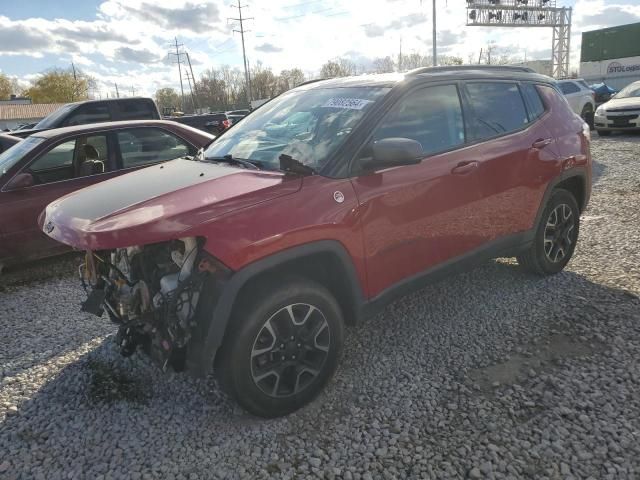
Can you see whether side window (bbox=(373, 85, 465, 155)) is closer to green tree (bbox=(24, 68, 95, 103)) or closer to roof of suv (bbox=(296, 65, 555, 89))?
roof of suv (bbox=(296, 65, 555, 89))

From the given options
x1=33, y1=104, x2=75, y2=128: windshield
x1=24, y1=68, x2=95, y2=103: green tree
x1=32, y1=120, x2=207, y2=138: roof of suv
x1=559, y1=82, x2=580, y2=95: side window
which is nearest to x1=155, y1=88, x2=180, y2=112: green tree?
x1=24, y1=68, x2=95, y2=103: green tree

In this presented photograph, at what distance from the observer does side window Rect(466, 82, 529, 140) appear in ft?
11.8

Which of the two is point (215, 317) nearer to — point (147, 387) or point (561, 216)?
point (147, 387)

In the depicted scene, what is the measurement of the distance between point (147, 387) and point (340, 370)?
4.18 feet

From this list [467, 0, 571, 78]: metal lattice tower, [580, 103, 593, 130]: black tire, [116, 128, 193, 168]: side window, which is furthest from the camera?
[467, 0, 571, 78]: metal lattice tower

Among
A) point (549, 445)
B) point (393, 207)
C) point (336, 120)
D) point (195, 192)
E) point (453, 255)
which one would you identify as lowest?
point (549, 445)

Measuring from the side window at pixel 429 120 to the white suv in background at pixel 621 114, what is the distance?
42.0ft

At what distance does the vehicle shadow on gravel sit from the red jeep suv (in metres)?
0.30

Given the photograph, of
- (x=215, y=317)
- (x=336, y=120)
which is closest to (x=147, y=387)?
(x=215, y=317)

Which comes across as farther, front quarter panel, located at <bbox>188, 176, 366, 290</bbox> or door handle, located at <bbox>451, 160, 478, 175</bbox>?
door handle, located at <bbox>451, 160, 478, 175</bbox>

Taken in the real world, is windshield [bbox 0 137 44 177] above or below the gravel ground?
above

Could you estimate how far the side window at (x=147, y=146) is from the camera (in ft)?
19.6

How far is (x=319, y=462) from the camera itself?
243 cm

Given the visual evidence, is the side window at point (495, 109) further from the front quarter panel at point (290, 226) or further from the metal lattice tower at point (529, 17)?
the metal lattice tower at point (529, 17)
